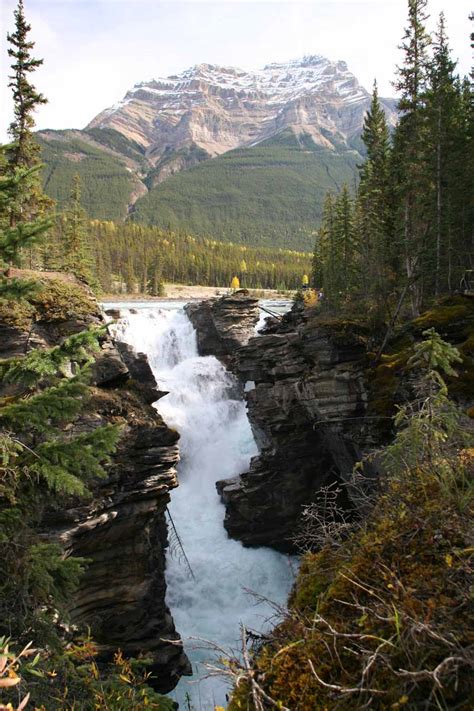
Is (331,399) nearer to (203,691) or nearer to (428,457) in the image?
(203,691)

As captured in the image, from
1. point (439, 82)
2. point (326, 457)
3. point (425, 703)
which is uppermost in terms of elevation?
point (439, 82)

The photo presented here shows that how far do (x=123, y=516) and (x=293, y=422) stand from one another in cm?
1015

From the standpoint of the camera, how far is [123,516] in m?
12.7

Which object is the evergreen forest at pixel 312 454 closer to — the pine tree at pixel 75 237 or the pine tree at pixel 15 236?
the pine tree at pixel 15 236

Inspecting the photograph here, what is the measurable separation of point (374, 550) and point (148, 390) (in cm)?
1169

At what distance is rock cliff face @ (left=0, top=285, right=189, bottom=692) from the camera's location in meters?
12.2

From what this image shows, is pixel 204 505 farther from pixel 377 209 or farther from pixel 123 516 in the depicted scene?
pixel 377 209

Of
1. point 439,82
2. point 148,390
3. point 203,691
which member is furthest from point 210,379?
point 439,82

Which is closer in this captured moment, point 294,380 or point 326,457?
point 294,380

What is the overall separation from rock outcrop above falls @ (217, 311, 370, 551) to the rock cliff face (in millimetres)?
7330

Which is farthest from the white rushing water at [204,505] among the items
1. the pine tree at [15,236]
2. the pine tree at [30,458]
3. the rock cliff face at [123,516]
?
the pine tree at [15,236]

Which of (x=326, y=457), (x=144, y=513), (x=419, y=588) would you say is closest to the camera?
(x=419, y=588)

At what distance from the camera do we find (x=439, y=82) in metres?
23.2

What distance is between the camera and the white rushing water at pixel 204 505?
55.7 feet
